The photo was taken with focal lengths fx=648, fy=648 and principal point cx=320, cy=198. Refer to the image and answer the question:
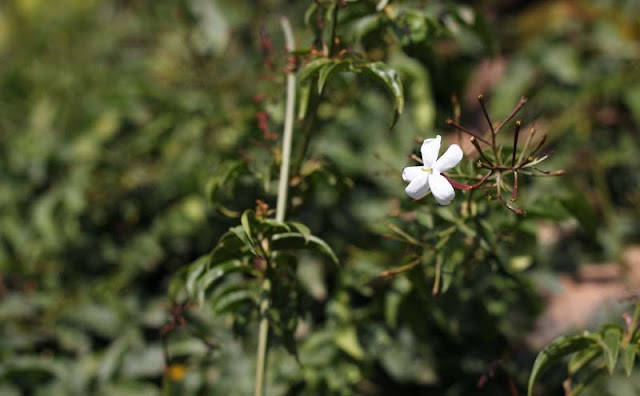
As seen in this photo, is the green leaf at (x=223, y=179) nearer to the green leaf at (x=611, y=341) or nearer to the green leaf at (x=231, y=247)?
the green leaf at (x=231, y=247)

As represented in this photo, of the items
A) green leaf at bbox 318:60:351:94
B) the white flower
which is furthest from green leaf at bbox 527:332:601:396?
green leaf at bbox 318:60:351:94

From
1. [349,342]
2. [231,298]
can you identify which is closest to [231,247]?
[231,298]

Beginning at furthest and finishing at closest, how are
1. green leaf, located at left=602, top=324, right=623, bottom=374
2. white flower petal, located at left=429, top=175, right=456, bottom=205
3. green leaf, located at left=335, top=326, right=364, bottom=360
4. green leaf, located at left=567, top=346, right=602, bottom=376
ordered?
green leaf, located at left=335, top=326, right=364, bottom=360
green leaf, located at left=567, top=346, right=602, bottom=376
green leaf, located at left=602, top=324, right=623, bottom=374
white flower petal, located at left=429, top=175, right=456, bottom=205

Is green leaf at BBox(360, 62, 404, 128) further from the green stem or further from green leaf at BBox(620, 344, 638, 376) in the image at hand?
green leaf at BBox(620, 344, 638, 376)

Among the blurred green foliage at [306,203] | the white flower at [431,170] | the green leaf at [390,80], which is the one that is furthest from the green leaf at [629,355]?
the green leaf at [390,80]

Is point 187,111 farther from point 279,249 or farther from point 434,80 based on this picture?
point 279,249
